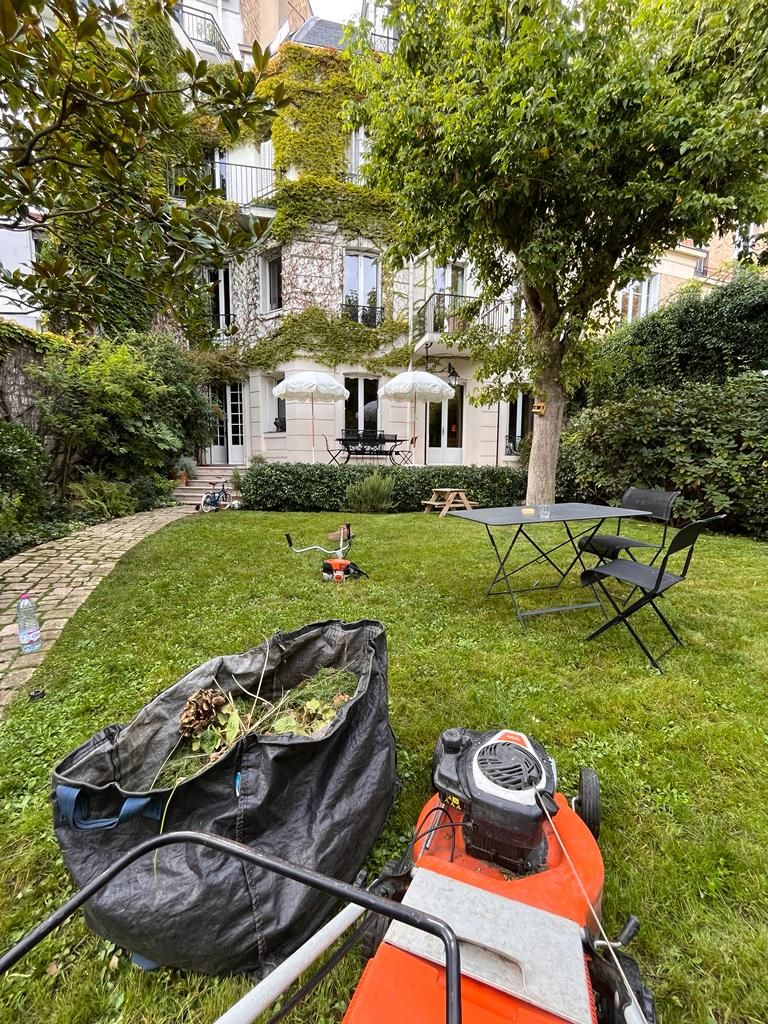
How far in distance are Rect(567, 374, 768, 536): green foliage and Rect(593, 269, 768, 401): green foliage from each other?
1.24 meters

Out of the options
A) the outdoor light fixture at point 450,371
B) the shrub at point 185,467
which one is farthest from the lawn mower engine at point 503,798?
the outdoor light fixture at point 450,371

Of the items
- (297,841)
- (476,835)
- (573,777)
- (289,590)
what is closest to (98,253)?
(289,590)

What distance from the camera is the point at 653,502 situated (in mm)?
3959

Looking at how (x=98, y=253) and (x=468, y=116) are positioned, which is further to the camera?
(x=468, y=116)

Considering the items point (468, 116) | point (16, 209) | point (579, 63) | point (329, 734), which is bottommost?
point (329, 734)

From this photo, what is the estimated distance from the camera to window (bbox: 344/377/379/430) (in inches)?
508

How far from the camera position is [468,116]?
16.5 ft

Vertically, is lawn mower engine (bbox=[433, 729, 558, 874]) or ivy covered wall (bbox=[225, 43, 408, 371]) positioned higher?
ivy covered wall (bbox=[225, 43, 408, 371])

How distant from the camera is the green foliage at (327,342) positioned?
12.2 m

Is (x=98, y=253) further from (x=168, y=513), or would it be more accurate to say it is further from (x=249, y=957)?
(x=168, y=513)

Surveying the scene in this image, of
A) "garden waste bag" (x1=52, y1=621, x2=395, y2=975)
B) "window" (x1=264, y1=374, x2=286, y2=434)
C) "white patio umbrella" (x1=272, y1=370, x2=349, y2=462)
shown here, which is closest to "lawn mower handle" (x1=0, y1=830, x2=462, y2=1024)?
"garden waste bag" (x1=52, y1=621, x2=395, y2=975)

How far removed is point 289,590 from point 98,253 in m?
3.09

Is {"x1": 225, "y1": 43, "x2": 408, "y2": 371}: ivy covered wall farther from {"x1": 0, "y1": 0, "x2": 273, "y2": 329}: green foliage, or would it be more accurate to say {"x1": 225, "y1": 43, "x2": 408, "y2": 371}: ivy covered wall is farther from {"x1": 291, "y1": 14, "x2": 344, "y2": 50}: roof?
{"x1": 0, "y1": 0, "x2": 273, "y2": 329}: green foliage

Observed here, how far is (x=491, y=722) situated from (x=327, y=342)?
460 inches
